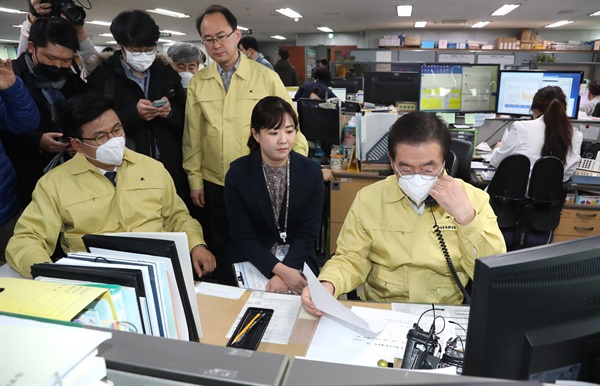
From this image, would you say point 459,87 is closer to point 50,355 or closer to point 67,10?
point 67,10

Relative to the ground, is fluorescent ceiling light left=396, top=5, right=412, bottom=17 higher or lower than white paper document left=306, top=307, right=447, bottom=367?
higher

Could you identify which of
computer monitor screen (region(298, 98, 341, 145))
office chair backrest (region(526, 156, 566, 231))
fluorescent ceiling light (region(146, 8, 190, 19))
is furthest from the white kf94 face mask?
fluorescent ceiling light (region(146, 8, 190, 19))

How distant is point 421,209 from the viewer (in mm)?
1523

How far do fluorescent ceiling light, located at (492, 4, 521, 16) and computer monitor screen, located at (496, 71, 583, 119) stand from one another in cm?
623

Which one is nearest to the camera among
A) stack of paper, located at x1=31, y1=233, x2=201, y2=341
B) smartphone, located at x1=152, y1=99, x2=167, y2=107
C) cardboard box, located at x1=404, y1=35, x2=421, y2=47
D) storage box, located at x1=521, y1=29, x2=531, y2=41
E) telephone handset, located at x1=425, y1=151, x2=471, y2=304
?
stack of paper, located at x1=31, y1=233, x2=201, y2=341

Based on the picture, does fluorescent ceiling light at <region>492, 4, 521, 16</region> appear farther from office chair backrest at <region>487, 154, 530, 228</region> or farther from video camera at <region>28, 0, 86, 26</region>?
video camera at <region>28, 0, 86, 26</region>

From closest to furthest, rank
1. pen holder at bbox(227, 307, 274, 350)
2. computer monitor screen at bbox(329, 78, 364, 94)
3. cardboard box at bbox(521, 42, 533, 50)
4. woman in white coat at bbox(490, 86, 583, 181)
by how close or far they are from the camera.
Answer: pen holder at bbox(227, 307, 274, 350) → woman in white coat at bbox(490, 86, 583, 181) → computer monitor screen at bbox(329, 78, 364, 94) → cardboard box at bbox(521, 42, 533, 50)

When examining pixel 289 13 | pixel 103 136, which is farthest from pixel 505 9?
pixel 103 136

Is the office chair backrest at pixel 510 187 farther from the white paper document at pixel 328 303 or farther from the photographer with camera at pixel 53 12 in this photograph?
the photographer with camera at pixel 53 12

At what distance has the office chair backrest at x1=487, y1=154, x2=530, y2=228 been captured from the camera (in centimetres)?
263

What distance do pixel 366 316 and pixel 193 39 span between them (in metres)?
18.5

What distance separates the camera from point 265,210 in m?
2.03

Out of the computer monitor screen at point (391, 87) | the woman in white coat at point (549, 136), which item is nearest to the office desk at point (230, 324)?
the woman in white coat at point (549, 136)

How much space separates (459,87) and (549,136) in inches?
43.0
